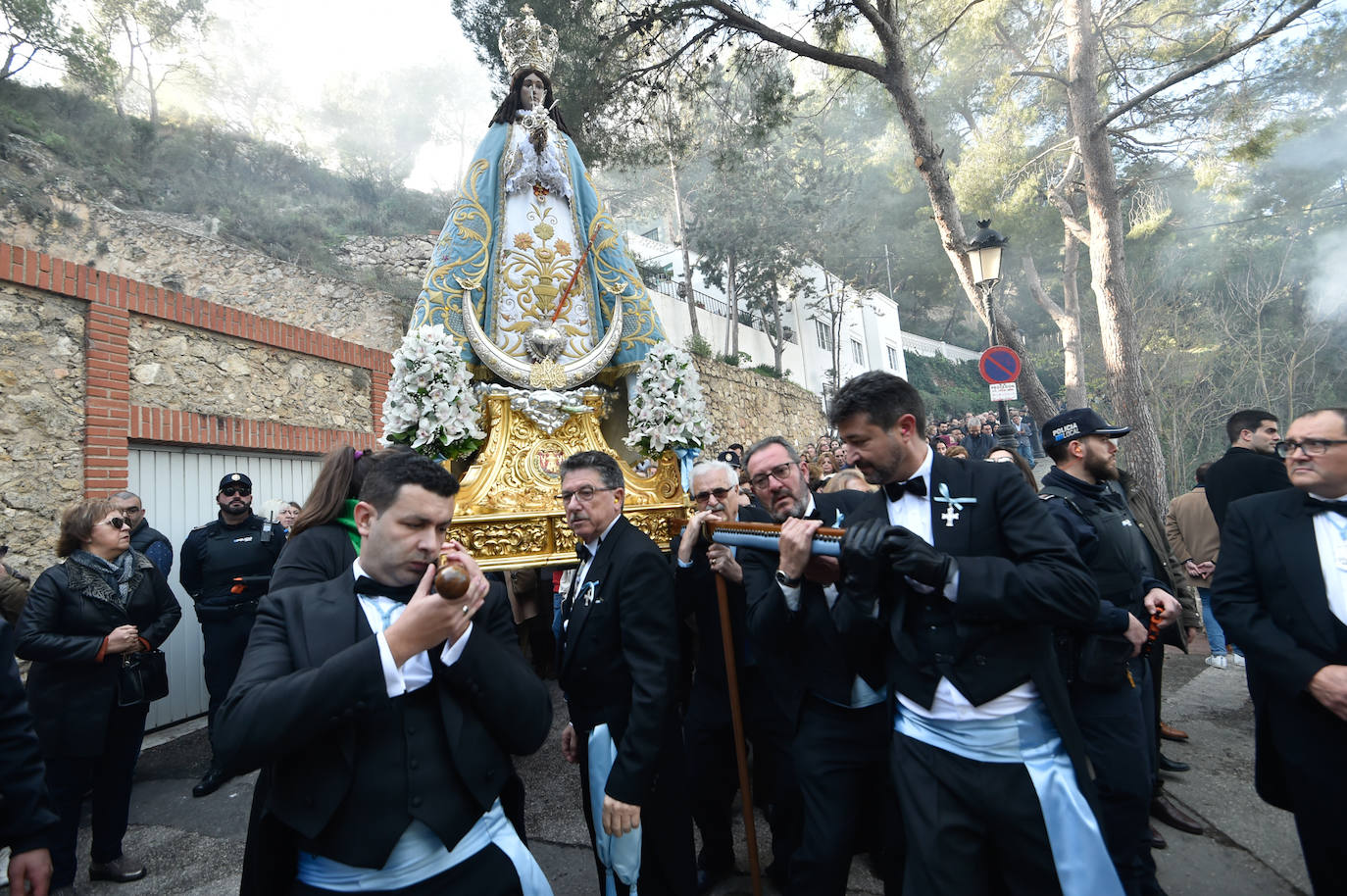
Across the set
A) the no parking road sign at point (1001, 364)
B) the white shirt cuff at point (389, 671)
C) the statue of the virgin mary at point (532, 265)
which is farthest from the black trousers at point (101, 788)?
the no parking road sign at point (1001, 364)

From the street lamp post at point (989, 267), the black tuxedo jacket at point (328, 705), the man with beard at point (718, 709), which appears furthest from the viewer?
the street lamp post at point (989, 267)

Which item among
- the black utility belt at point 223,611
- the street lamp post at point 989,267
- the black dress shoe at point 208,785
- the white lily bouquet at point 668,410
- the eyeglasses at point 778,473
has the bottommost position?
the black dress shoe at point 208,785

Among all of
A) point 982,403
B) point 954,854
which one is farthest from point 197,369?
point 982,403

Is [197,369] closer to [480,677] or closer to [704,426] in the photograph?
[704,426]

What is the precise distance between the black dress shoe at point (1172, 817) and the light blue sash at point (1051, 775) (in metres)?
2.17

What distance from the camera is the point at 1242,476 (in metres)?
4.65

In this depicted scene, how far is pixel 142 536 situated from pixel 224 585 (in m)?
0.65

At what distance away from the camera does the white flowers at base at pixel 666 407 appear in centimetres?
464

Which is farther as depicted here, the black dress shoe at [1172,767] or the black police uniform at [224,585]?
the black police uniform at [224,585]

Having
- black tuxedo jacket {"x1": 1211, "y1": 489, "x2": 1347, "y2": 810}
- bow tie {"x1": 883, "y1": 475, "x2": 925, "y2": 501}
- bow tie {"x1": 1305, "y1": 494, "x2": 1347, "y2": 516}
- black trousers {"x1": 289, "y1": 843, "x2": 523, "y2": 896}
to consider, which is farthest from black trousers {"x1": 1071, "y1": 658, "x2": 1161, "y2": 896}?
black trousers {"x1": 289, "y1": 843, "x2": 523, "y2": 896}

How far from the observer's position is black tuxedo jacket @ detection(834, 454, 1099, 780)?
1941 millimetres

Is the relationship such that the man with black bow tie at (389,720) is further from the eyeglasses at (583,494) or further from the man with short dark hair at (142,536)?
the man with short dark hair at (142,536)

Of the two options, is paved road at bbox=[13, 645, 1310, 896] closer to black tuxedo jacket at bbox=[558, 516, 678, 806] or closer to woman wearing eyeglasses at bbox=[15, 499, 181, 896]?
woman wearing eyeglasses at bbox=[15, 499, 181, 896]

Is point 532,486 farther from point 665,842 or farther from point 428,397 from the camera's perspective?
point 665,842
